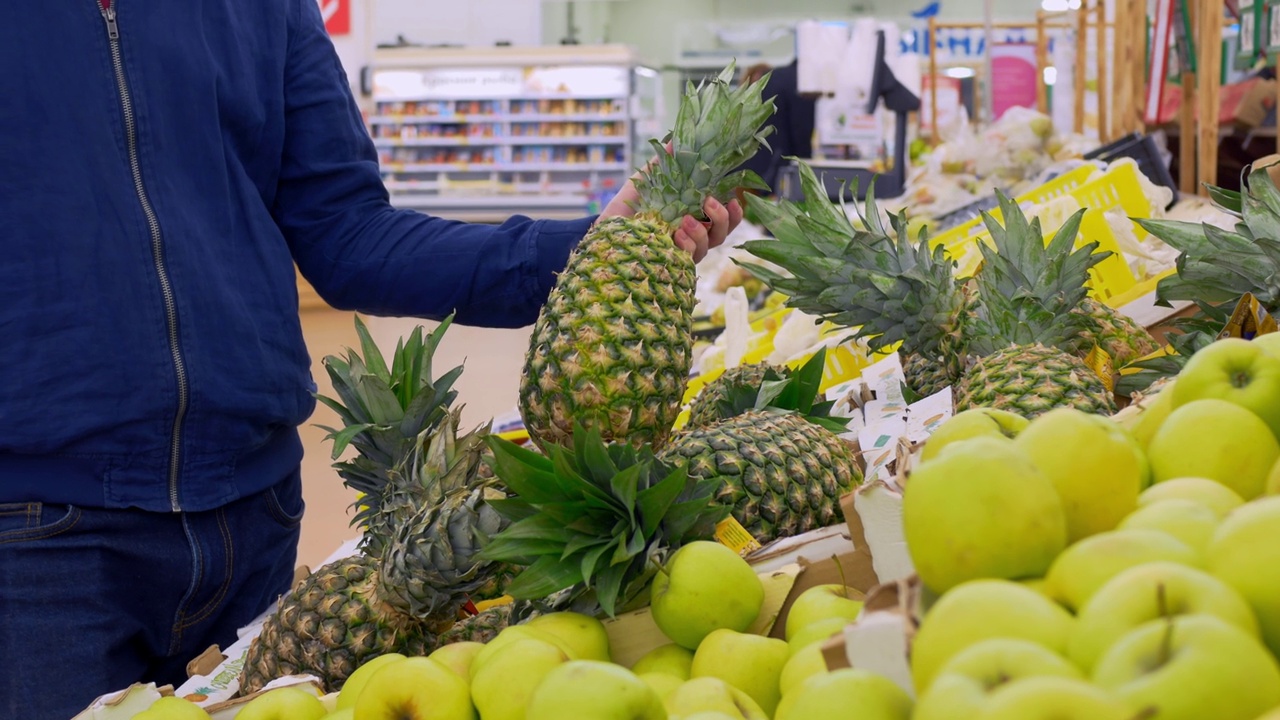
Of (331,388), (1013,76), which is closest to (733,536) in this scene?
(331,388)

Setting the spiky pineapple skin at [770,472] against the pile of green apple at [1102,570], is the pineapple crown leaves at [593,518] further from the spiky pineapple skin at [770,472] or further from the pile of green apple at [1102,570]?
the pile of green apple at [1102,570]

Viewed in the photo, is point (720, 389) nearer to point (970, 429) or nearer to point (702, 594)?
point (702, 594)

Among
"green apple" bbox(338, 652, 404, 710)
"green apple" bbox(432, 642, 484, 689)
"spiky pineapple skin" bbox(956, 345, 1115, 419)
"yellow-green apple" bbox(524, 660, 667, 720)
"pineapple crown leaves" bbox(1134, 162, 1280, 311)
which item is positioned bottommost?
"green apple" bbox(338, 652, 404, 710)

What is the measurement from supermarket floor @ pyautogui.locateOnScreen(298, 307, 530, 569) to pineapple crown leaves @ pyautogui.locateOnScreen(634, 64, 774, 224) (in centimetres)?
67

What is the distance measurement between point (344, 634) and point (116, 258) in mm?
761

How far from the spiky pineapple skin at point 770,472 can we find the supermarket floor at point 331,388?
2.51 ft

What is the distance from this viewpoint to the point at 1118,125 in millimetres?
5961

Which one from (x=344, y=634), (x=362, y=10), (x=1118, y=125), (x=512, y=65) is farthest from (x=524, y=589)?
(x=512, y=65)

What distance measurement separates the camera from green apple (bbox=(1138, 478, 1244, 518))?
82 cm

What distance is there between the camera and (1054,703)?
1.82 ft

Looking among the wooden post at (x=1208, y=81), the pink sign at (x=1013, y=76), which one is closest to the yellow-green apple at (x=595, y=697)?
the wooden post at (x=1208, y=81)

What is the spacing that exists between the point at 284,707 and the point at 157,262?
89cm

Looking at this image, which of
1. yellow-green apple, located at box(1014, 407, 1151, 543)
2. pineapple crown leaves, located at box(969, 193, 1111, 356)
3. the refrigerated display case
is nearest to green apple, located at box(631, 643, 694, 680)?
yellow-green apple, located at box(1014, 407, 1151, 543)

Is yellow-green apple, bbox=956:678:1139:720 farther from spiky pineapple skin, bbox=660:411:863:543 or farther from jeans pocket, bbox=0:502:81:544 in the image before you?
jeans pocket, bbox=0:502:81:544
